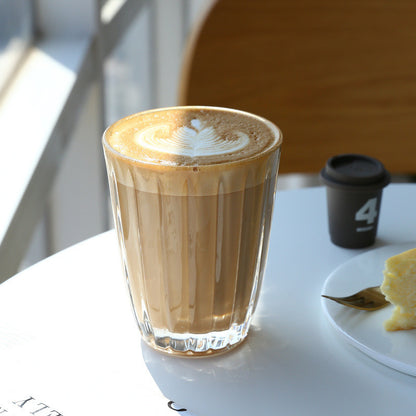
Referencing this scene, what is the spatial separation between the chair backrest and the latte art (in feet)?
2.61

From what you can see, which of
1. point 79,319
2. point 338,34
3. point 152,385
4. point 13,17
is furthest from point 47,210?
point 152,385

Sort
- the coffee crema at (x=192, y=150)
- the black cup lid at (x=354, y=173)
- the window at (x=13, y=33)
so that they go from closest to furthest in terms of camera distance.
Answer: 1. the coffee crema at (x=192, y=150)
2. the black cup lid at (x=354, y=173)
3. the window at (x=13, y=33)

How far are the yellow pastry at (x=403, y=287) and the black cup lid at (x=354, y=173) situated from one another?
0.57 feet

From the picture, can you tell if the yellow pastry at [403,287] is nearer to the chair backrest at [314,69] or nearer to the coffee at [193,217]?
the coffee at [193,217]

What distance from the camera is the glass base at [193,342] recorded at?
576 millimetres

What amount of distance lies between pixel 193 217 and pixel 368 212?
1.00 ft

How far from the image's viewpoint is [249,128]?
59 centimetres

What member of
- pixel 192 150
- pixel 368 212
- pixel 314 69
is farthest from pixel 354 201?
pixel 314 69

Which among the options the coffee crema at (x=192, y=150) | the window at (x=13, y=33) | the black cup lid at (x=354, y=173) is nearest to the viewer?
the coffee crema at (x=192, y=150)

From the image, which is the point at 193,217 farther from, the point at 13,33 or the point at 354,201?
the point at 13,33

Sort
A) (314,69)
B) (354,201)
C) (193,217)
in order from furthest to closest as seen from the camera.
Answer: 1. (314,69)
2. (354,201)
3. (193,217)

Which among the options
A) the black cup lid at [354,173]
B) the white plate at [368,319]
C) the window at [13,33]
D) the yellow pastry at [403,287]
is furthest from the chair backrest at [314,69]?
the yellow pastry at [403,287]

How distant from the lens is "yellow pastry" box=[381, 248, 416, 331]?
1.92ft

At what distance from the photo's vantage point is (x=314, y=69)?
1.39m
